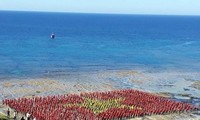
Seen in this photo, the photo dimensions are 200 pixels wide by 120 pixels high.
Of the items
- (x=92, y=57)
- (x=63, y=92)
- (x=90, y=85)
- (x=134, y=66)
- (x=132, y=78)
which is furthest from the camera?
(x=92, y=57)

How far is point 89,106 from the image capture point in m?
39.5

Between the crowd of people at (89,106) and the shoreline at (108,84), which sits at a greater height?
the crowd of people at (89,106)

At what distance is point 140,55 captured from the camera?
83.5 metres

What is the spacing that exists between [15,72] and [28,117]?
24819mm

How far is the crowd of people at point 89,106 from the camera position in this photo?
118 ft

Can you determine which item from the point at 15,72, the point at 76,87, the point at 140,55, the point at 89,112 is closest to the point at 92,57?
the point at 140,55

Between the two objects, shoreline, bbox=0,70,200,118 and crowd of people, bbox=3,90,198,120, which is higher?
crowd of people, bbox=3,90,198,120

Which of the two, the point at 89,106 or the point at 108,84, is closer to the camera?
the point at 89,106

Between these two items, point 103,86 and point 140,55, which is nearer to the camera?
point 103,86

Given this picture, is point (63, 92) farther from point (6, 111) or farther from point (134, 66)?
point (134, 66)

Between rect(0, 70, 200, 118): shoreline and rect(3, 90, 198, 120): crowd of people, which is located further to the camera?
rect(0, 70, 200, 118): shoreline

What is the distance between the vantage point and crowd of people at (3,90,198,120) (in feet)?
118

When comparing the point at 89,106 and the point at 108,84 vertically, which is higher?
the point at 89,106

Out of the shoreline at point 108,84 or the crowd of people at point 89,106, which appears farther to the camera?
the shoreline at point 108,84
